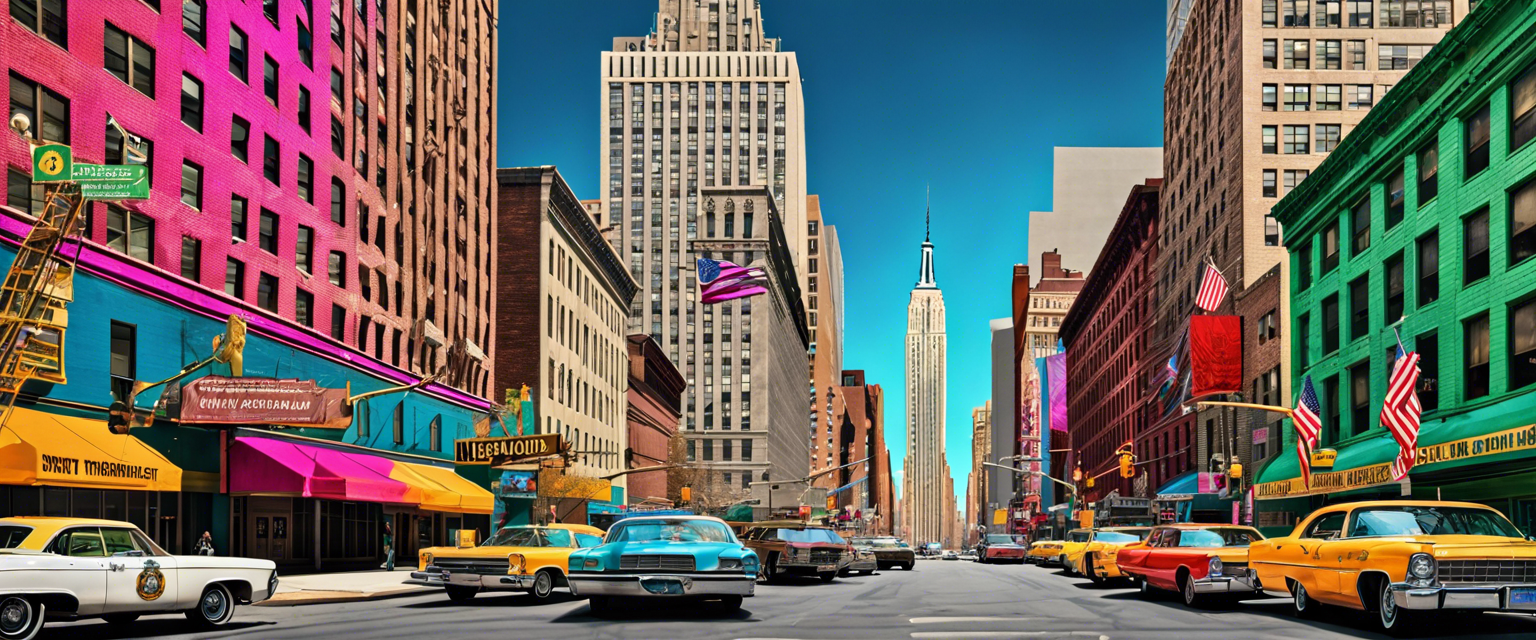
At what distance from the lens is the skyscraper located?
149625 mm

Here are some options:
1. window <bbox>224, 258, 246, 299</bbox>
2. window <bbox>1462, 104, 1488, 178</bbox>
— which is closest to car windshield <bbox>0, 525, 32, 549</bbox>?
window <bbox>224, 258, 246, 299</bbox>

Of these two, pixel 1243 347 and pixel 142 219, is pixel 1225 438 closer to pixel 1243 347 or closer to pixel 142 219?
pixel 1243 347

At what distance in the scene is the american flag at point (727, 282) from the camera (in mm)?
79812

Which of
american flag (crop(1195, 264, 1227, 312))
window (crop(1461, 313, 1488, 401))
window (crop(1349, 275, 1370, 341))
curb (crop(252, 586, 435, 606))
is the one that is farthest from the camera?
american flag (crop(1195, 264, 1227, 312))

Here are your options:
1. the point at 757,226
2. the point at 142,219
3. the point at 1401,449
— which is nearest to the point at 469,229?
the point at 142,219

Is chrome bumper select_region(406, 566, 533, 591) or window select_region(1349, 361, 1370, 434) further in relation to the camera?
window select_region(1349, 361, 1370, 434)

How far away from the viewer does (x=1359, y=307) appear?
4719cm

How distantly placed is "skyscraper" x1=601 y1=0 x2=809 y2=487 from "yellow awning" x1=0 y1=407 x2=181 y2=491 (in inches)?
4575

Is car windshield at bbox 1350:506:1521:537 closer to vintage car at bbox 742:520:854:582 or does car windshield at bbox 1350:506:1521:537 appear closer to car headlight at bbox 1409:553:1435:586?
car headlight at bbox 1409:553:1435:586

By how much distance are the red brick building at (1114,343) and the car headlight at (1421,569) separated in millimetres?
76051

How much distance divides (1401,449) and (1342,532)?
17492 mm

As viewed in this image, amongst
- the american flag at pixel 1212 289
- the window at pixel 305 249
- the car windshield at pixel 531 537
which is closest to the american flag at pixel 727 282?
the american flag at pixel 1212 289

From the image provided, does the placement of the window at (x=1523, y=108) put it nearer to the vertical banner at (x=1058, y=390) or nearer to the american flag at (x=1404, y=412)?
the american flag at (x=1404, y=412)

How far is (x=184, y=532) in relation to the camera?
34156 millimetres
